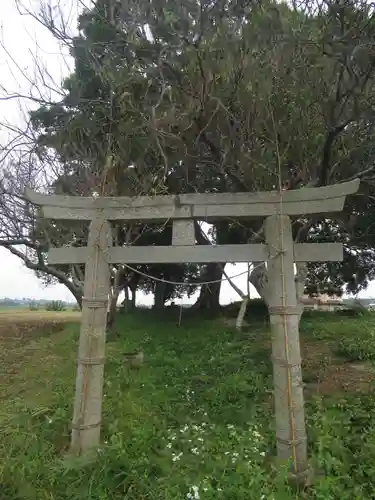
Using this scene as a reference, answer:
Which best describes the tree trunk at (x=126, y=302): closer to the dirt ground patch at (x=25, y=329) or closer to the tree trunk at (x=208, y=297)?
the tree trunk at (x=208, y=297)

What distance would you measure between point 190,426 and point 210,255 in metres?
2.21

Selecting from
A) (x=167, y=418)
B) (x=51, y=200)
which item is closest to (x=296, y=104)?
(x=51, y=200)

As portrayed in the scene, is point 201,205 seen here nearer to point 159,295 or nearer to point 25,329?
point 25,329

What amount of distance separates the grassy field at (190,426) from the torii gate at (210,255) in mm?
413

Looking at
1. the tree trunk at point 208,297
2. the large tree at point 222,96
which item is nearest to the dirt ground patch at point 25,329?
the tree trunk at point 208,297

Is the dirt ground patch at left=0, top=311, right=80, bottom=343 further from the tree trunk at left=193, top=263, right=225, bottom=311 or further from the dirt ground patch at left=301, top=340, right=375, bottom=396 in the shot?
the dirt ground patch at left=301, top=340, right=375, bottom=396

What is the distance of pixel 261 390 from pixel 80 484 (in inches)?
139

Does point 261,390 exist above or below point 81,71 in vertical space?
below

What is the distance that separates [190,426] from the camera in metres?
5.59

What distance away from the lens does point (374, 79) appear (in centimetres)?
655

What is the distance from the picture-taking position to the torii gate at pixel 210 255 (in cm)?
454

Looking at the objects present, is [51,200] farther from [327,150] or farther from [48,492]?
[327,150]

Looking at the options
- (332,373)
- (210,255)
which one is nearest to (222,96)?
(210,255)

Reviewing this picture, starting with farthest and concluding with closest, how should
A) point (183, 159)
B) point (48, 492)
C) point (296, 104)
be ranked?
1. point (183, 159)
2. point (296, 104)
3. point (48, 492)
